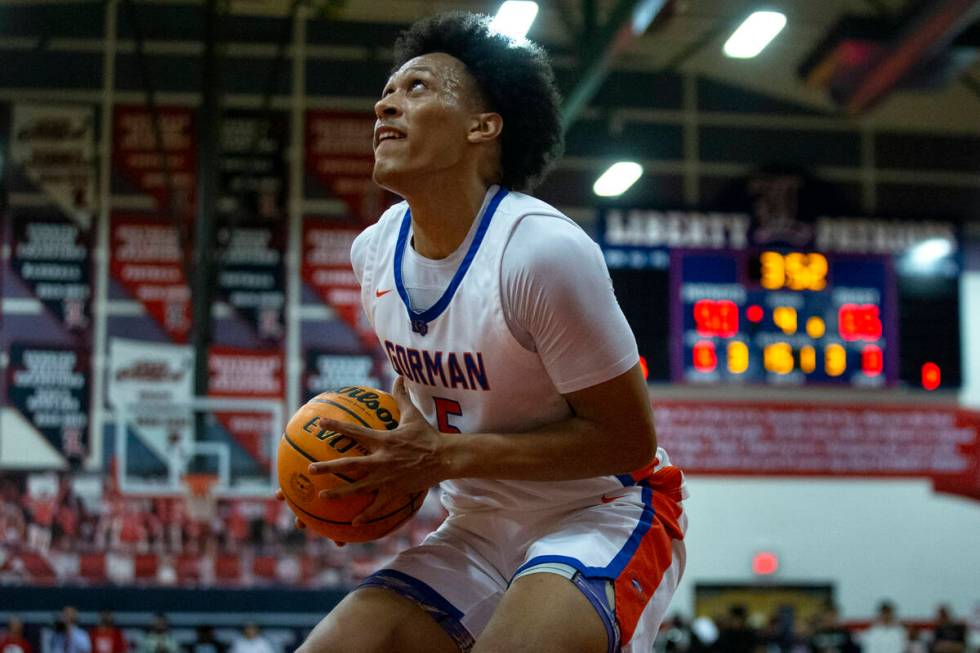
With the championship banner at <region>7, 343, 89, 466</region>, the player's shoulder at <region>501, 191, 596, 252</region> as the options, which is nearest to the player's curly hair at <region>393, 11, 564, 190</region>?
the player's shoulder at <region>501, 191, 596, 252</region>

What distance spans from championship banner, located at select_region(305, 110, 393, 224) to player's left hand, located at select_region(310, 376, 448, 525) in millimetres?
12048

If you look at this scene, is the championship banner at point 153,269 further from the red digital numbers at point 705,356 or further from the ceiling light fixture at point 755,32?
the ceiling light fixture at point 755,32

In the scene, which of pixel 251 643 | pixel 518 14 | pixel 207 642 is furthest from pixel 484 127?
pixel 207 642

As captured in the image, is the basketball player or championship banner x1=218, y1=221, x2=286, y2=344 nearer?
the basketball player

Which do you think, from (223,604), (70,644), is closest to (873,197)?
(223,604)

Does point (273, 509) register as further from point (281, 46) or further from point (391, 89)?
point (391, 89)

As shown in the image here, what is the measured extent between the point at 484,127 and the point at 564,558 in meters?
1.01

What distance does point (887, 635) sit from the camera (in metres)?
13.4

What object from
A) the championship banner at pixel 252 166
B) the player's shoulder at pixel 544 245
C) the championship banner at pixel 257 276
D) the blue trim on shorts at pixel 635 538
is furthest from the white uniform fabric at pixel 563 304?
the championship banner at pixel 252 166

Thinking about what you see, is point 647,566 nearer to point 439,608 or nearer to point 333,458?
point 439,608

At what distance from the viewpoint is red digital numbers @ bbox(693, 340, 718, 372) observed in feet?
42.4

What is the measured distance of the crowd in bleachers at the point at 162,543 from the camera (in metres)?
13.1

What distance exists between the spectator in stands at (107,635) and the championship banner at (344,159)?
548 cm

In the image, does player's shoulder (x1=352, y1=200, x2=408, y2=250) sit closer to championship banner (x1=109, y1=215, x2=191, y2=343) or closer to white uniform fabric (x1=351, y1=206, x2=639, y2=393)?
white uniform fabric (x1=351, y1=206, x2=639, y2=393)
